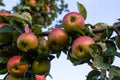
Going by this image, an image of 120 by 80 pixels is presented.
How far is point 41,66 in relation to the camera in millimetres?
1396

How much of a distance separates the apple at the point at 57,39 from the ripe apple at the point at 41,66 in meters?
→ 0.07

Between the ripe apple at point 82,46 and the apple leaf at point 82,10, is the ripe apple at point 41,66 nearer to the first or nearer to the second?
the ripe apple at point 82,46

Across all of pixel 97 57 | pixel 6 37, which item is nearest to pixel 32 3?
pixel 6 37

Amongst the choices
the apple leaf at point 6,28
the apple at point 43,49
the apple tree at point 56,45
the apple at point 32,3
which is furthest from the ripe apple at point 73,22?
the apple at point 32,3

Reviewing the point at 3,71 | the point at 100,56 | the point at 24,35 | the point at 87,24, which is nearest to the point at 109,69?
the point at 100,56

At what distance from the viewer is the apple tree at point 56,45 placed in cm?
132

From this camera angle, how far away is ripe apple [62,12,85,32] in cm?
138

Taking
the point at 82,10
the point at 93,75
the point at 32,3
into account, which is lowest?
the point at 32,3

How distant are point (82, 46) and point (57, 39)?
102 millimetres

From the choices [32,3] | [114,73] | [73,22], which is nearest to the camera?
[114,73]

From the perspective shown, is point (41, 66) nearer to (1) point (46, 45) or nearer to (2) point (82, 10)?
(1) point (46, 45)

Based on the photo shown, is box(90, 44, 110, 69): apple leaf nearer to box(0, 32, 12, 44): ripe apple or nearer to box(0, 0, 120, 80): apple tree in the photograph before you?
box(0, 0, 120, 80): apple tree

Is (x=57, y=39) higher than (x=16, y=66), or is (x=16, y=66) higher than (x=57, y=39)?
(x=57, y=39)

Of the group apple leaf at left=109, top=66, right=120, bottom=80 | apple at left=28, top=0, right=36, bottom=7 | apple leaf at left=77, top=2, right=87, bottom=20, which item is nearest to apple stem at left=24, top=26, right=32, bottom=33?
apple leaf at left=77, top=2, right=87, bottom=20
